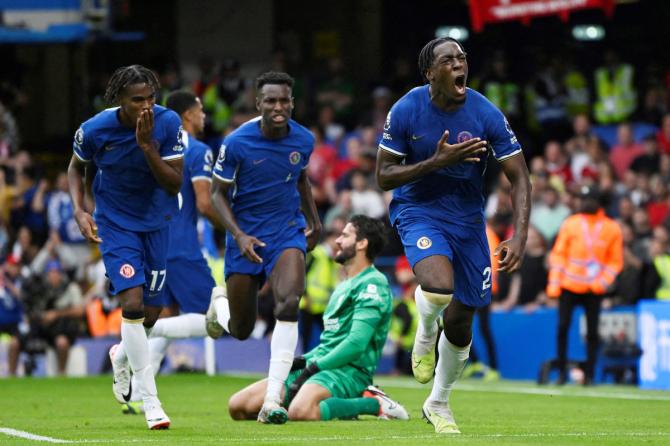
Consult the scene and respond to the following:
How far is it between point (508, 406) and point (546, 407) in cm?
39

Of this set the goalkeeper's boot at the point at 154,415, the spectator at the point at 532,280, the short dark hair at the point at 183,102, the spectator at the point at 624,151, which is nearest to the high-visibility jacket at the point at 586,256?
the spectator at the point at 532,280

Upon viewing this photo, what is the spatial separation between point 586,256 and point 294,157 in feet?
22.7

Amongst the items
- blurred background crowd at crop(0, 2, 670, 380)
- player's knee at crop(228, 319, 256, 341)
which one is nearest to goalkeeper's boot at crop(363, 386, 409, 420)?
player's knee at crop(228, 319, 256, 341)

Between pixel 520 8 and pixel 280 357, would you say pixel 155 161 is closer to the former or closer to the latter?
pixel 280 357

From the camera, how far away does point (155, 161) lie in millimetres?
9875

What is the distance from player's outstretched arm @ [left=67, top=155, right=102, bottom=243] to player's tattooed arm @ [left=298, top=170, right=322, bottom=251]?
170 cm

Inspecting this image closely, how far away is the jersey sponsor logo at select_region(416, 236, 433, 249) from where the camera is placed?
30.3ft

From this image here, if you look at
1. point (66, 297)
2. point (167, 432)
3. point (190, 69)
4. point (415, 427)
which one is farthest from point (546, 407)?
point (190, 69)

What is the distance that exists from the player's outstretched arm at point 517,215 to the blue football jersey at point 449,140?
88 millimetres

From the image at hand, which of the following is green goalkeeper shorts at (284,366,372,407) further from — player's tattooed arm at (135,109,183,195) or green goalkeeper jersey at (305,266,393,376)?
player's tattooed arm at (135,109,183,195)

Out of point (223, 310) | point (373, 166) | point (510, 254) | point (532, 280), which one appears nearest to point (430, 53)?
point (510, 254)

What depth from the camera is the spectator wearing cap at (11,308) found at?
20656mm

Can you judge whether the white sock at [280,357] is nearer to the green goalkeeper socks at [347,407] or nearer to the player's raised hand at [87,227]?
the green goalkeeper socks at [347,407]

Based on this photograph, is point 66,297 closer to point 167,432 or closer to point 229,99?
point 229,99
